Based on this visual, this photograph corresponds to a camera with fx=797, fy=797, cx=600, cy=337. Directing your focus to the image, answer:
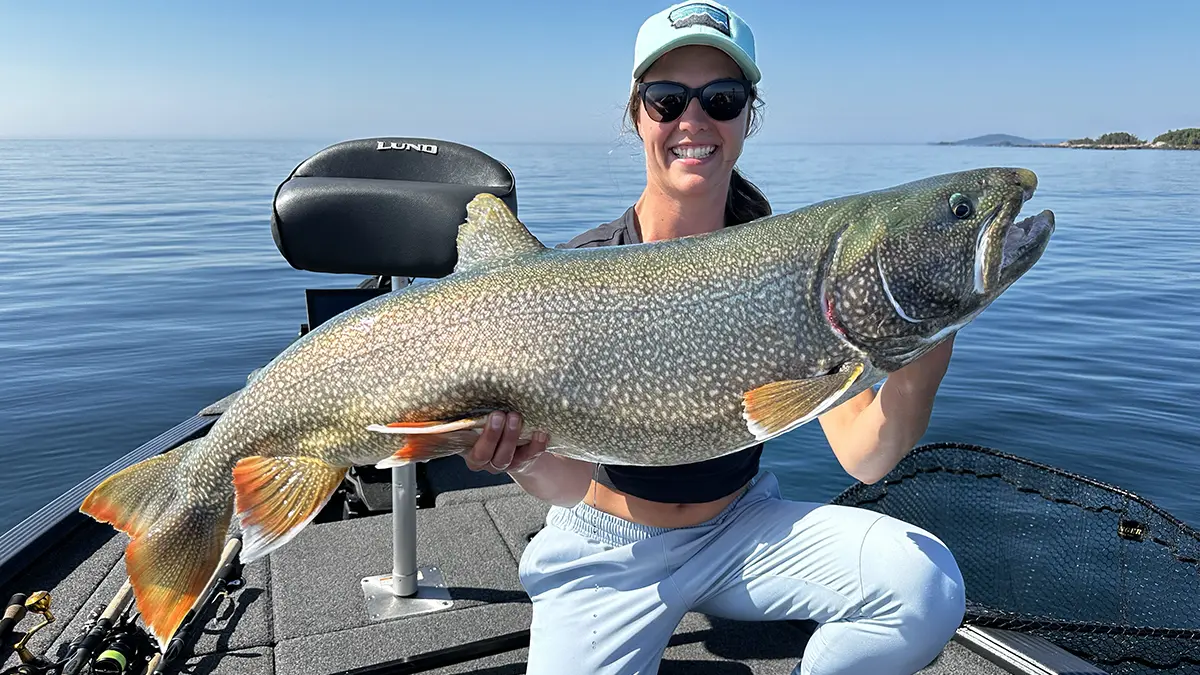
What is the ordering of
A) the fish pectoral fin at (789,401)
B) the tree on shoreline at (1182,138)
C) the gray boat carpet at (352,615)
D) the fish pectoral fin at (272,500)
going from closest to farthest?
the fish pectoral fin at (789,401) < the fish pectoral fin at (272,500) < the gray boat carpet at (352,615) < the tree on shoreline at (1182,138)

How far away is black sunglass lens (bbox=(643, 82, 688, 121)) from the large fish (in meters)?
0.97

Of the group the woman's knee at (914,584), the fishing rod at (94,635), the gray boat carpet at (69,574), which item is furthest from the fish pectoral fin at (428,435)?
the gray boat carpet at (69,574)

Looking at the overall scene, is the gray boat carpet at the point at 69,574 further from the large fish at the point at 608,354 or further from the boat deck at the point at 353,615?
the large fish at the point at 608,354

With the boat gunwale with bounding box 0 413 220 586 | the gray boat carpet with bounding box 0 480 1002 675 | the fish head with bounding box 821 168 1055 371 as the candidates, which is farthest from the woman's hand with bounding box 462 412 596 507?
the boat gunwale with bounding box 0 413 220 586

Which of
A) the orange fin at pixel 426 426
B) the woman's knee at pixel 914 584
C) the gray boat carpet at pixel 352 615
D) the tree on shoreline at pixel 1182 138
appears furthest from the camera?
the tree on shoreline at pixel 1182 138

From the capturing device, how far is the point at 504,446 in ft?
9.00

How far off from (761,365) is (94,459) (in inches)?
348

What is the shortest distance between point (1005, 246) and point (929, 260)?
235 millimetres

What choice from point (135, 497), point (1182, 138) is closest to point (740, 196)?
point (135, 497)

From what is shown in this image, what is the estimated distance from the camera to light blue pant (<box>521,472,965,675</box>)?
3018mm

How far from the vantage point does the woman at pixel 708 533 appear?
9.92 ft

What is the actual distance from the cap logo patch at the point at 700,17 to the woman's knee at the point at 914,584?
7.27 feet

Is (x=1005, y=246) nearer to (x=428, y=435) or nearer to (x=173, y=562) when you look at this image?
(x=428, y=435)

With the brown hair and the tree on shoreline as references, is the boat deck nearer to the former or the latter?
the brown hair
